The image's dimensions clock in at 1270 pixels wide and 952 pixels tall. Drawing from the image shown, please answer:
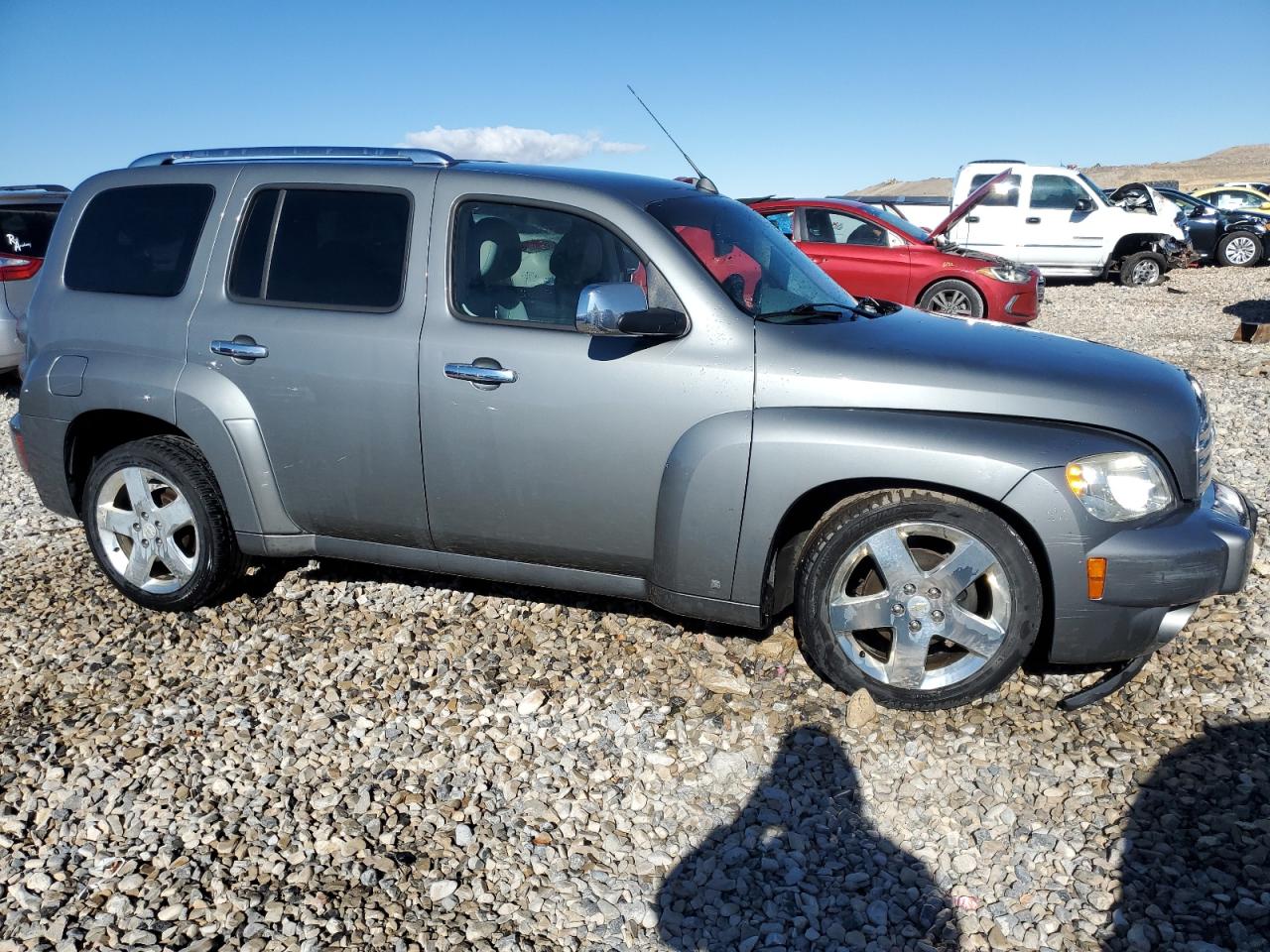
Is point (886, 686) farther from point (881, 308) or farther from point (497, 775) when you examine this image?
point (881, 308)

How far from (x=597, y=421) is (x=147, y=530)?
2243 millimetres

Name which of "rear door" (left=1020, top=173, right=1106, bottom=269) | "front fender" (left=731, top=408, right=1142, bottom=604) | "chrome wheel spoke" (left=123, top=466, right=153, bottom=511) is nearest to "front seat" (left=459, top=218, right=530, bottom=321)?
"front fender" (left=731, top=408, right=1142, bottom=604)

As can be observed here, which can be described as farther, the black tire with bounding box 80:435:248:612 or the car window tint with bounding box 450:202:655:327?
the black tire with bounding box 80:435:248:612

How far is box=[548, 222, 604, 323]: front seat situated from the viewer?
373 cm

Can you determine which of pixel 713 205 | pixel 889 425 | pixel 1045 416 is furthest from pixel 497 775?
pixel 713 205

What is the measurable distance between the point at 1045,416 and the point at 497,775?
2.20m

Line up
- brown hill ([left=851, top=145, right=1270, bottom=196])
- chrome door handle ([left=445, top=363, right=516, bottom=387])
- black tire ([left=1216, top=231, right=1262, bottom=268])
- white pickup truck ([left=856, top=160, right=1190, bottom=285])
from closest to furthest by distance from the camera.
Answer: chrome door handle ([left=445, top=363, right=516, bottom=387]) → white pickup truck ([left=856, top=160, right=1190, bottom=285]) → black tire ([left=1216, top=231, right=1262, bottom=268]) → brown hill ([left=851, top=145, right=1270, bottom=196])

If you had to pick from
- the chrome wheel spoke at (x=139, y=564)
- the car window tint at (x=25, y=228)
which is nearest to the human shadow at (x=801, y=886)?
the chrome wheel spoke at (x=139, y=564)

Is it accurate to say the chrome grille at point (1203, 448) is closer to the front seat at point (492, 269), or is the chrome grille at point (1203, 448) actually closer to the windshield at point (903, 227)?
the front seat at point (492, 269)

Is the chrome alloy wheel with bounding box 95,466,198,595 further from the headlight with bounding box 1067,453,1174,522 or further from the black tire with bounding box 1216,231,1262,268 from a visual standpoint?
the black tire with bounding box 1216,231,1262,268

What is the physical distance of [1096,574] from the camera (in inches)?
127

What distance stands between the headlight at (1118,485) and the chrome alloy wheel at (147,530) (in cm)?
356

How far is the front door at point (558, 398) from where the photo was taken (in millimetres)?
3506

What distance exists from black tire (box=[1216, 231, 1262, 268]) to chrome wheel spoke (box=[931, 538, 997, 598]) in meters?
23.2
